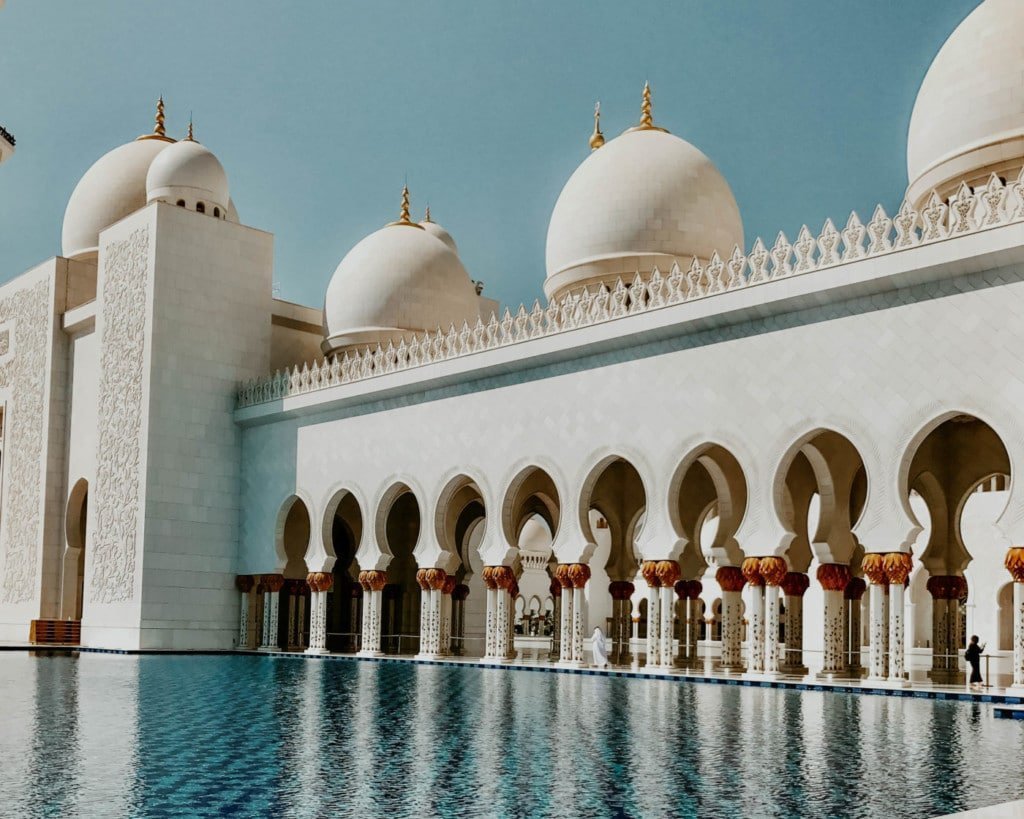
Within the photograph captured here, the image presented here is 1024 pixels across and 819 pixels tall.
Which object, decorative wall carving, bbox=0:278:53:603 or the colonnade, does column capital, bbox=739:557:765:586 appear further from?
decorative wall carving, bbox=0:278:53:603

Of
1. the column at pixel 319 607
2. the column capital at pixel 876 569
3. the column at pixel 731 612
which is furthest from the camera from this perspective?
the column at pixel 319 607

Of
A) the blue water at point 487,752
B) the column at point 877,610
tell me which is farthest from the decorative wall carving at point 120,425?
the column at point 877,610

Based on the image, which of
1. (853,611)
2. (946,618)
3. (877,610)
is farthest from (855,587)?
(877,610)

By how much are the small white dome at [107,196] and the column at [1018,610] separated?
14.2 m

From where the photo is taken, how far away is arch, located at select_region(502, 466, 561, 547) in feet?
42.7

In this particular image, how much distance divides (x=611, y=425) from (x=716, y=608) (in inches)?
466

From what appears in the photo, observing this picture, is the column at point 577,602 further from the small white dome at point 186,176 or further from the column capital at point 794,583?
the small white dome at point 186,176

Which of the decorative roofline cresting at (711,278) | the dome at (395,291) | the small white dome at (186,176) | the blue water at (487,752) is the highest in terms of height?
the small white dome at (186,176)

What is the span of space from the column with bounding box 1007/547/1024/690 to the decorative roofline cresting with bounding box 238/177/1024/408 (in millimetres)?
2424

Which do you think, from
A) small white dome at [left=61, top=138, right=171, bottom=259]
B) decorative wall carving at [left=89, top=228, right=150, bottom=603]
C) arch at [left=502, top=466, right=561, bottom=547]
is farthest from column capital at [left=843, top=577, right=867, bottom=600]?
small white dome at [left=61, top=138, right=171, bottom=259]

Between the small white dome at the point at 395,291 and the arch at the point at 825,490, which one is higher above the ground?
the small white dome at the point at 395,291

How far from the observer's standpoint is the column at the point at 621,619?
14.6 m

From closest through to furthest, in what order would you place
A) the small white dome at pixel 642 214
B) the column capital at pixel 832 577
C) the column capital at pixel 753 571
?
1. the column capital at pixel 753 571
2. the column capital at pixel 832 577
3. the small white dome at pixel 642 214

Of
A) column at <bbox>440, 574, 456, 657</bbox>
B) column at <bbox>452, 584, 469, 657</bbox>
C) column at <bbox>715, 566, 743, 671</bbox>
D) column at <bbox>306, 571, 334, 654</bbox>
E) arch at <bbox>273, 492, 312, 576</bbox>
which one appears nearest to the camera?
column at <bbox>715, 566, 743, 671</bbox>
